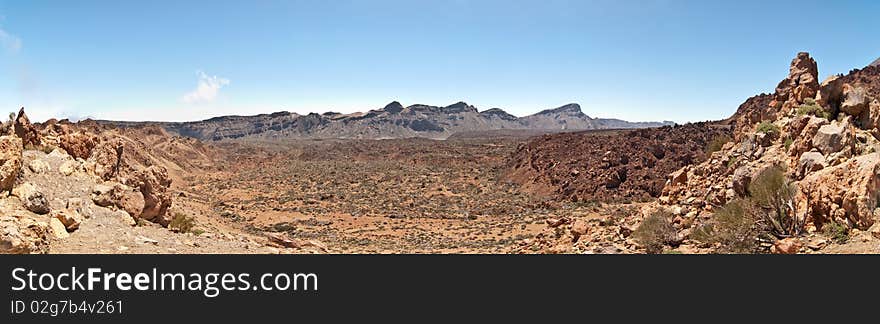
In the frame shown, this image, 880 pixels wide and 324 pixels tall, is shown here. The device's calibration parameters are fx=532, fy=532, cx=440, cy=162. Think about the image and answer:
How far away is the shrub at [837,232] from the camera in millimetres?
7660

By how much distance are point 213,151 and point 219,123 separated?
13055 centimetres

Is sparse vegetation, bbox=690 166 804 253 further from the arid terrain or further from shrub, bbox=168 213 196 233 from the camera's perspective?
shrub, bbox=168 213 196 233

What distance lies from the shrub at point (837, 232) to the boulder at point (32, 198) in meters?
11.9

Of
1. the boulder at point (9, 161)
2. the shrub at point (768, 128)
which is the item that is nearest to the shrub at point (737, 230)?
the shrub at point (768, 128)

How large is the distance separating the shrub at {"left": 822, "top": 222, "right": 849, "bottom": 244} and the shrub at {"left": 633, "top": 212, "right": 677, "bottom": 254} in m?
3.00

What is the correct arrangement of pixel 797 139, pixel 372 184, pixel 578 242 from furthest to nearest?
pixel 372 184 < pixel 578 242 < pixel 797 139

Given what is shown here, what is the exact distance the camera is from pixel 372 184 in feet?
143

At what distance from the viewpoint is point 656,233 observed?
36.0 ft

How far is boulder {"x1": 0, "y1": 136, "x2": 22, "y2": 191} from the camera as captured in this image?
8281mm

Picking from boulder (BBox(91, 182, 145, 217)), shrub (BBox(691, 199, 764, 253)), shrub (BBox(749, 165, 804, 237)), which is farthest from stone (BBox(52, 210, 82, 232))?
shrub (BBox(749, 165, 804, 237))

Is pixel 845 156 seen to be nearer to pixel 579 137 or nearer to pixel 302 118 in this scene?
pixel 579 137

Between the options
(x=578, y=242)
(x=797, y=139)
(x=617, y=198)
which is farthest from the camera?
(x=617, y=198)

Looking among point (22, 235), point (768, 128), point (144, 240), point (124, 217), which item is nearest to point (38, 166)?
point (124, 217)
